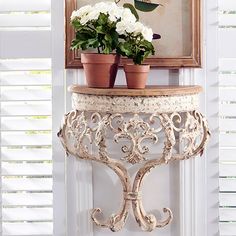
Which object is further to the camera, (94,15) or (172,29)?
(172,29)

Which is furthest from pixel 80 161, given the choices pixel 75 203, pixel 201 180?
pixel 201 180

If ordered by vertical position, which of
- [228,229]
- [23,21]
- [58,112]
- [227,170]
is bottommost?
[228,229]

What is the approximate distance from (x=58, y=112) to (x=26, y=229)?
485 mm

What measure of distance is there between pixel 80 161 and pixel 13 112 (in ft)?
1.07

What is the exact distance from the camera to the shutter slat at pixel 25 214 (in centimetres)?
240

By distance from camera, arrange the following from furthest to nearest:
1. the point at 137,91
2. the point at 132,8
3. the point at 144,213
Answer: the point at 144,213
the point at 132,8
the point at 137,91

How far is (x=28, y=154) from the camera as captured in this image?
2.38 meters

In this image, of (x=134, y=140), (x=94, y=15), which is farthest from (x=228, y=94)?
(x=94, y=15)

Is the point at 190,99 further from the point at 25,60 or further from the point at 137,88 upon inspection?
the point at 25,60

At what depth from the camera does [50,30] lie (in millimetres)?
2359

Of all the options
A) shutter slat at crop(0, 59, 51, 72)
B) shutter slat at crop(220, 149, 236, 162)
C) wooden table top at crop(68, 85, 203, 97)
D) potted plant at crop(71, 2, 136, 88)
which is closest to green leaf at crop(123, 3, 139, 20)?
potted plant at crop(71, 2, 136, 88)

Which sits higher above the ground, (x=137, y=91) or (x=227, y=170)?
(x=137, y=91)

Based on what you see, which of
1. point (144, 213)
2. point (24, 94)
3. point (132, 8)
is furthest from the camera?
point (24, 94)

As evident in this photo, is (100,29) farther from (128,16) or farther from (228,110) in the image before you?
(228,110)
